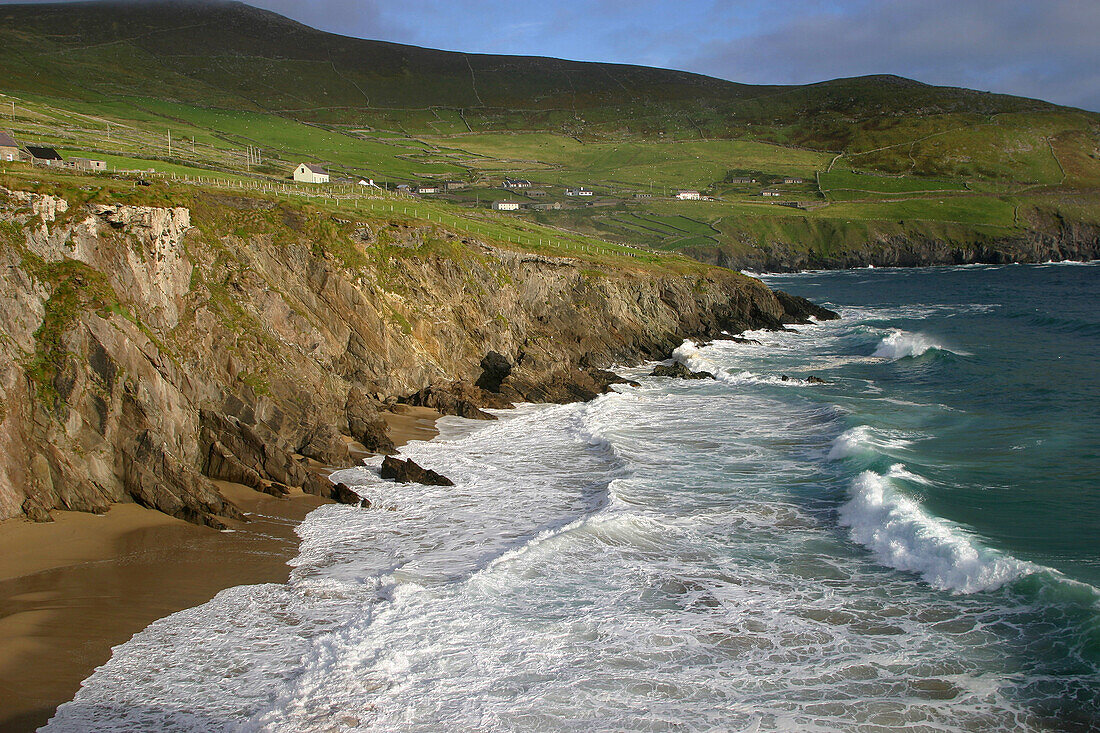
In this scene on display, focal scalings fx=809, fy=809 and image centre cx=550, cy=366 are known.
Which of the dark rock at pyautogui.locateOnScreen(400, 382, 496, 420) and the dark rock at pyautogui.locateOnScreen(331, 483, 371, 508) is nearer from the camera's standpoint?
the dark rock at pyautogui.locateOnScreen(331, 483, 371, 508)

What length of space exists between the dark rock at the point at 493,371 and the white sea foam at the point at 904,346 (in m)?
24.4

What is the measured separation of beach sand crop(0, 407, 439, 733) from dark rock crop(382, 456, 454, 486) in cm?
325

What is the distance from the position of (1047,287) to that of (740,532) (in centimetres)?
7566

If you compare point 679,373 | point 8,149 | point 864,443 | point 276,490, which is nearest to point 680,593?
point 276,490

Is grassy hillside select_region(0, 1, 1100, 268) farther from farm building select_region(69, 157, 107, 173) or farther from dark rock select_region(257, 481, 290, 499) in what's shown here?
dark rock select_region(257, 481, 290, 499)

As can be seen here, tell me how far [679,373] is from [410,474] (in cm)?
2210

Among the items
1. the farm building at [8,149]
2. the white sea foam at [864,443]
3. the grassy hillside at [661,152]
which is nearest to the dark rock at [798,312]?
the grassy hillside at [661,152]

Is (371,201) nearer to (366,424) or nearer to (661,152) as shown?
(366,424)

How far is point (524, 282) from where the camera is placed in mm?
47625

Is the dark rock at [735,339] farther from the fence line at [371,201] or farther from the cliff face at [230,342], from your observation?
the cliff face at [230,342]

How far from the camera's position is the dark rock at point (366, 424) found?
30.4 m

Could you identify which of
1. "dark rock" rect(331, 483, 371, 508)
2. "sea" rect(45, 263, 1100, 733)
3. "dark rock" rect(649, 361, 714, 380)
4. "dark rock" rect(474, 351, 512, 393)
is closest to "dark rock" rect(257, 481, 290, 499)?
"dark rock" rect(331, 483, 371, 508)

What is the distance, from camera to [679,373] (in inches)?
1795

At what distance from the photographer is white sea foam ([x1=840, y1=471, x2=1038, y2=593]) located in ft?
63.7
